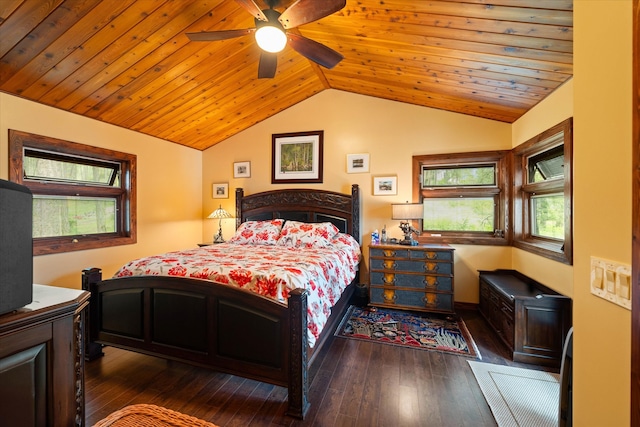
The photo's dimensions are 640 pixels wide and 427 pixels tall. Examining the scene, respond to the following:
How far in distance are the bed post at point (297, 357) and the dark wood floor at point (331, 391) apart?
99 mm

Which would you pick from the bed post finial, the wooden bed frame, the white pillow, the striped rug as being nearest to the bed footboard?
the wooden bed frame

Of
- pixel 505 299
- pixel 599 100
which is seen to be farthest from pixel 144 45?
pixel 505 299

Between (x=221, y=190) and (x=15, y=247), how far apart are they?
417cm

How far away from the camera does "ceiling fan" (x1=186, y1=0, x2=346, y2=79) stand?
1.85 metres

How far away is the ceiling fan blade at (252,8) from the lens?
1806 mm

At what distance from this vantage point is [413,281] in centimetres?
342

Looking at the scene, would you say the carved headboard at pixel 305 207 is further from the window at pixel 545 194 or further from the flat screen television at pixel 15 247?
the flat screen television at pixel 15 247

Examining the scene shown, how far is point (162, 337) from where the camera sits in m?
2.16

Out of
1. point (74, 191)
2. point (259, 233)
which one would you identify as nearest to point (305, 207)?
point (259, 233)

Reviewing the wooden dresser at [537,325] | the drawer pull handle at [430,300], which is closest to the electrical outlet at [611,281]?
the wooden dresser at [537,325]

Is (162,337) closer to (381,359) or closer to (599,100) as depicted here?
(381,359)

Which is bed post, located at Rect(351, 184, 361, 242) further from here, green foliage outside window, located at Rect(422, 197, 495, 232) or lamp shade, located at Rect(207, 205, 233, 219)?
lamp shade, located at Rect(207, 205, 233, 219)

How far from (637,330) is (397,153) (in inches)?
139

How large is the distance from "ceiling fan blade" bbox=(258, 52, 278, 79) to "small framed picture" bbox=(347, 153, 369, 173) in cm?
183
